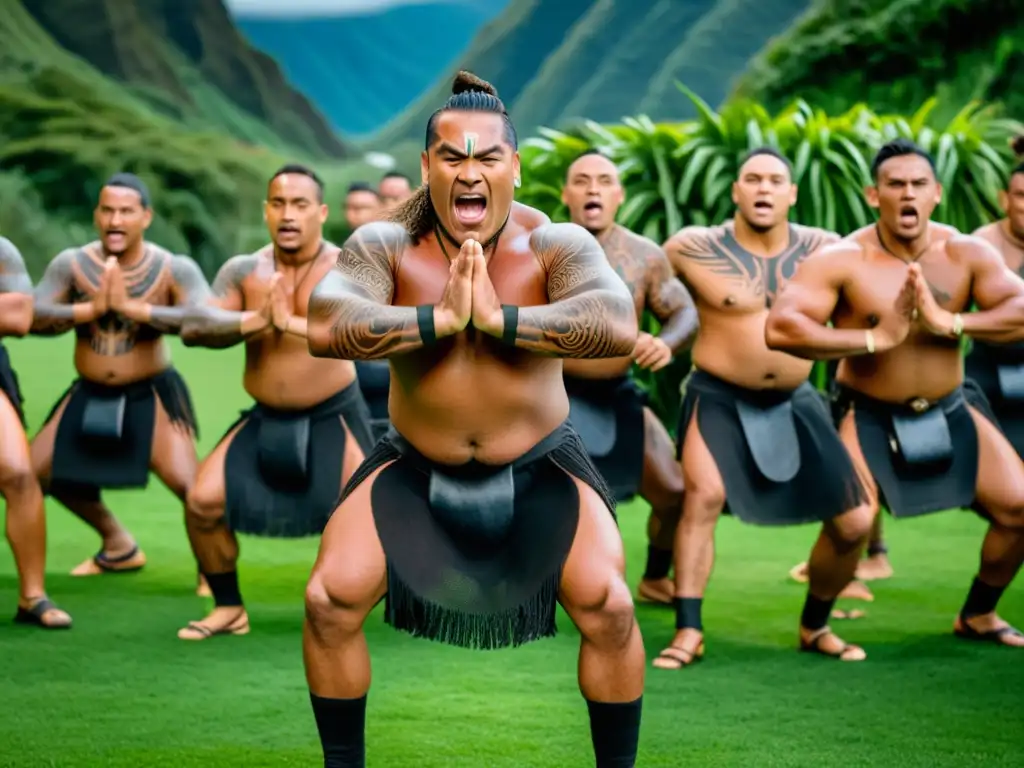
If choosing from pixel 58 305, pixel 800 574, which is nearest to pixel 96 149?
pixel 58 305

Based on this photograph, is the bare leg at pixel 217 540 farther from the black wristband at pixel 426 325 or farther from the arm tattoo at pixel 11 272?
the black wristband at pixel 426 325

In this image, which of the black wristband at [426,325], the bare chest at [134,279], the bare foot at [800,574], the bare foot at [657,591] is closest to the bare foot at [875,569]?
the bare foot at [800,574]

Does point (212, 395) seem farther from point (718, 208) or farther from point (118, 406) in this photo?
point (118, 406)

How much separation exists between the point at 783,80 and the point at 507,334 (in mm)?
12693

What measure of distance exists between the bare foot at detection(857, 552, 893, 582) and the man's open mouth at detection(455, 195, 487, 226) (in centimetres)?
334

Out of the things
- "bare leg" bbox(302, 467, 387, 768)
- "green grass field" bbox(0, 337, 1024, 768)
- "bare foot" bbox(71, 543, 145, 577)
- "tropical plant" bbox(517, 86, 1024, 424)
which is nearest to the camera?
"bare leg" bbox(302, 467, 387, 768)

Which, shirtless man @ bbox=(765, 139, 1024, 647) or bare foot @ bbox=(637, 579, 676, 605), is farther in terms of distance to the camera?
bare foot @ bbox=(637, 579, 676, 605)

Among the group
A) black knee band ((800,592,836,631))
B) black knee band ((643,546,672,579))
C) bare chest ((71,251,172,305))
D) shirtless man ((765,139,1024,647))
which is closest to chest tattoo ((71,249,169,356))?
bare chest ((71,251,172,305))

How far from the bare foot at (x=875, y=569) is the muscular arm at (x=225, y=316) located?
2.67 metres

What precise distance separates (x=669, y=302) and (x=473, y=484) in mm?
2132

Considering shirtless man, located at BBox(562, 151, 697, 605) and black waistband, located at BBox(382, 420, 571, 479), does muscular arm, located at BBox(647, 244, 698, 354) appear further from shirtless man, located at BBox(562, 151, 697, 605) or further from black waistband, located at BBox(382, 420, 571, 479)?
black waistband, located at BBox(382, 420, 571, 479)

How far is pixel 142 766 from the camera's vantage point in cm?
354

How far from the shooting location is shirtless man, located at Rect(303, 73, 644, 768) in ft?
9.75

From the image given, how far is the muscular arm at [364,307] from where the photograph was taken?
2.85 meters
